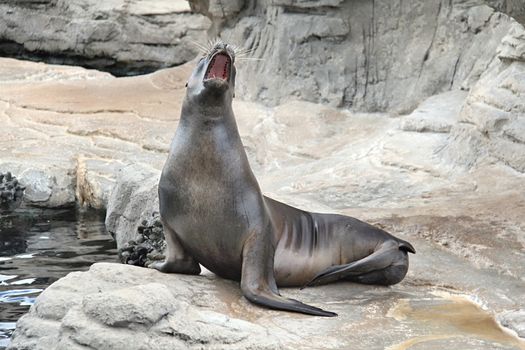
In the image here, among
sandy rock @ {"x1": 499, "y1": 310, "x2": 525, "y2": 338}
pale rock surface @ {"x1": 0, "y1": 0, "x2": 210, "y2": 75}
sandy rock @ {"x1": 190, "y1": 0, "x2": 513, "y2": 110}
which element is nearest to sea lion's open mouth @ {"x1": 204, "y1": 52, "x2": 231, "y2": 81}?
sandy rock @ {"x1": 499, "y1": 310, "x2": 525, "y2": 338}

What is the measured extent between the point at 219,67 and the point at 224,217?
0.80 meters

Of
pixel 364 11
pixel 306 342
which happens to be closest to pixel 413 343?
pixel 306 342

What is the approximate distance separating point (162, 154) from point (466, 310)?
5.88 m

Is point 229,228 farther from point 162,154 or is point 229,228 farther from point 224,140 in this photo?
point 162,154

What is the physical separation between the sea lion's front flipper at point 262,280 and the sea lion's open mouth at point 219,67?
0.86 m

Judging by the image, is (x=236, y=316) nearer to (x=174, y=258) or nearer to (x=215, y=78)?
(x=174, y=258)

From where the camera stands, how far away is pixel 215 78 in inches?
208

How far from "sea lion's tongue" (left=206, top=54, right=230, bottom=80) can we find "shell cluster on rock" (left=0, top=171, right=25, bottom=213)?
4.84m

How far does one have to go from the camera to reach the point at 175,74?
1379 cm

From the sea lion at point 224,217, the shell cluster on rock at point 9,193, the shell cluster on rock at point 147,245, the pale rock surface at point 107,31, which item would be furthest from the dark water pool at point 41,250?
the pale rock surface at point 107,31

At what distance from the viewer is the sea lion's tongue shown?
531 centimetres

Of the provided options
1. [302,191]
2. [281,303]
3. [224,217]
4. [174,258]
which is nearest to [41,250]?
[302,191]

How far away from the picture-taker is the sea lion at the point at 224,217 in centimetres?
522

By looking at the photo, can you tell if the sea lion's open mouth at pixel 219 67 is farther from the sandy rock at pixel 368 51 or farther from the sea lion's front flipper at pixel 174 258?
the sandy rock at pixel 368 51
